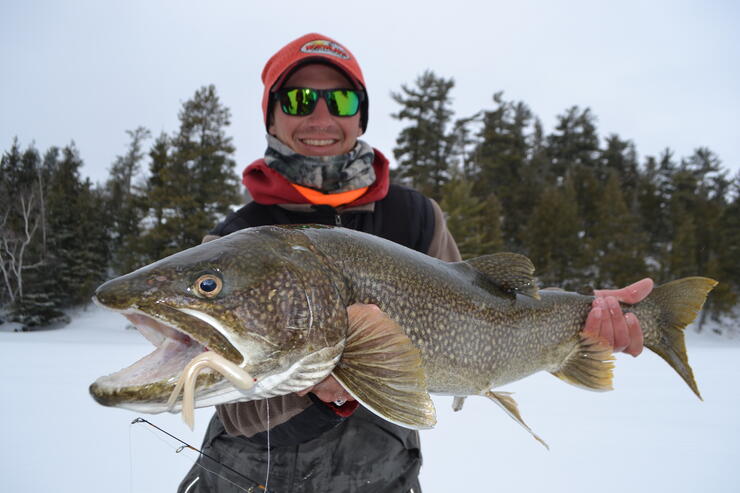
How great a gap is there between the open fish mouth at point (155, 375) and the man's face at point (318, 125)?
68.1 inches

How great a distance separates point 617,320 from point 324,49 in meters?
2.65

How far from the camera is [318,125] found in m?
2.99

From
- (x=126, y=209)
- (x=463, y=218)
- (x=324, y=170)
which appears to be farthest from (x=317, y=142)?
(x=126, y=209)

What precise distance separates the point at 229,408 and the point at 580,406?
6330mm

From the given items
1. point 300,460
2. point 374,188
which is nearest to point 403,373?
point 300,460

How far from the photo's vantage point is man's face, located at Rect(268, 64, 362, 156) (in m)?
3.01

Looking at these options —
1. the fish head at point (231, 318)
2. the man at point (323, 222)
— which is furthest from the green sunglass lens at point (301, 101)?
the fish head at point (231, 318)

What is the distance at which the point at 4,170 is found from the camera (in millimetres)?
31484

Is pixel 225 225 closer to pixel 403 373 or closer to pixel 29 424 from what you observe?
pixel 403 373

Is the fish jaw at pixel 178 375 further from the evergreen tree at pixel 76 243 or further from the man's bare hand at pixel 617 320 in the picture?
the evergreen tree at pixel 76 243

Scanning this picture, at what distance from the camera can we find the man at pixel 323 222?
2.28 m

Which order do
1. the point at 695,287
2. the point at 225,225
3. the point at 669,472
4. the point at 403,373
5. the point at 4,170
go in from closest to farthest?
1. the point at 403,373
2. the point at 225,225
3. the point at 695,287
4. the point at 669,472
5. the point at 4,170

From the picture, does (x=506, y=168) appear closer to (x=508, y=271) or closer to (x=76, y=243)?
(x=76, y=243)

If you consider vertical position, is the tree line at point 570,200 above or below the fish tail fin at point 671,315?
below
